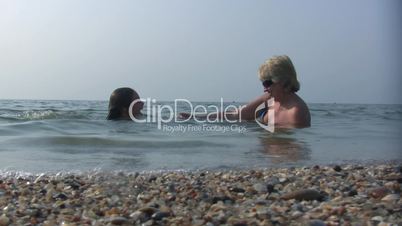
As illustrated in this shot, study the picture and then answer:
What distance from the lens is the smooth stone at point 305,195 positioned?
2.62 metres

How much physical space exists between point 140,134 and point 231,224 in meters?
4.56

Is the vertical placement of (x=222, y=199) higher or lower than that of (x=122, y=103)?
lower

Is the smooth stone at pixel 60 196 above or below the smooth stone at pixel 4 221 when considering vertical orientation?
below

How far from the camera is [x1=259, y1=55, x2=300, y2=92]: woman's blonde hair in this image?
6684 millimetres

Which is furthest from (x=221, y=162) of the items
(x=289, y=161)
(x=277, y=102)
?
(x=277, y=102)

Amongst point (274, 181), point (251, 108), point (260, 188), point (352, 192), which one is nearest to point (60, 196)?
point (260, 188)

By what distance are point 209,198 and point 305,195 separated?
0.55m

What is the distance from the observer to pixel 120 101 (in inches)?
344

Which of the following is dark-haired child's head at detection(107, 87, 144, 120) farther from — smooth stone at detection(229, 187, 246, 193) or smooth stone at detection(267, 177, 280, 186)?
smooth stone at detection(229, 187, 246, 193)

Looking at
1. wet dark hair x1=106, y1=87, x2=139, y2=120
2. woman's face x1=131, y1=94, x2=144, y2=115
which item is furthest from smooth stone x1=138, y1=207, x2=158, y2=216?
woman's face x1=131, y1=94, x2=144, y2=115

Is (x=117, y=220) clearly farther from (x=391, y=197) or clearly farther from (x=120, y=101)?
(x=120, y=101)

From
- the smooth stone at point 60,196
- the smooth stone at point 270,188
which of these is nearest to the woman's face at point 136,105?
the smooth stone at point 60,196

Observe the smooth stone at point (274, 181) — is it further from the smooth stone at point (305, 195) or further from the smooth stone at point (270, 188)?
the smooth stone at point (305, 195)

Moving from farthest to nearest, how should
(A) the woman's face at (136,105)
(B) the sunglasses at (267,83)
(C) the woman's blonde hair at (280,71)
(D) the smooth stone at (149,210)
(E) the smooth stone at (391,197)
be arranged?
(A) the woman's face at (136,105)
(B) the sunglasses at (267,83)
(C) the woman's blonde hair at (280,71)
(E) the smooth stone at (391,197)
(D) the smooth stone at (149,210)
